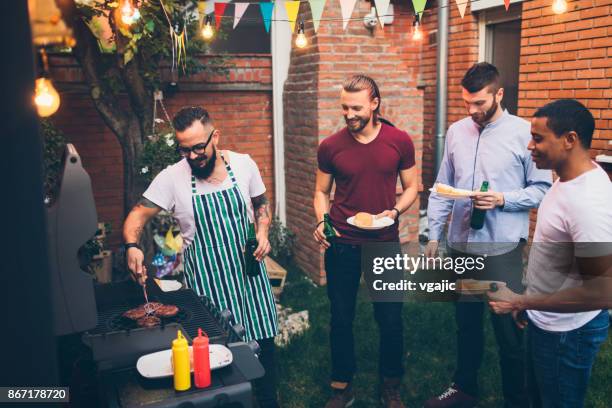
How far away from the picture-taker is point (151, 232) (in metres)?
5.83

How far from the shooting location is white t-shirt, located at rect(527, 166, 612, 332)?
2.22 metres

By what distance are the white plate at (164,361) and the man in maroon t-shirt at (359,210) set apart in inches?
62.2

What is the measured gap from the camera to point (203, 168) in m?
3.32

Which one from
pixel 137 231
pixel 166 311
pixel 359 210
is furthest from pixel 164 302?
pixel 359 210

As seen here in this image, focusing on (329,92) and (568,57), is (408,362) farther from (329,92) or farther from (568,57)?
(568,57)

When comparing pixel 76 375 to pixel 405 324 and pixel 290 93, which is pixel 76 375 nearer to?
pixel 405 324

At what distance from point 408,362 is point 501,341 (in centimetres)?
123

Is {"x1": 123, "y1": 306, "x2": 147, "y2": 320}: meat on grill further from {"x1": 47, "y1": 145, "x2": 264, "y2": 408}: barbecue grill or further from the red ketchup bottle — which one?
the red ketchup bottle

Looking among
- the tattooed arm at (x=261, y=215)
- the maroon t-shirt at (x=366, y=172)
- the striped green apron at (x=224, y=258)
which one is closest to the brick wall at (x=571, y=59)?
the maroon t-shirt at (x=366, y=172)

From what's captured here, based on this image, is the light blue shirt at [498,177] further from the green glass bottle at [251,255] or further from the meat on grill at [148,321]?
the meat on grill at [148,321]

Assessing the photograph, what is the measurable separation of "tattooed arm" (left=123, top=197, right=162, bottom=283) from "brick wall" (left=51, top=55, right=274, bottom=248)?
3.48 meters

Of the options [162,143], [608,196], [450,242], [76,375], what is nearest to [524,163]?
[450,242]

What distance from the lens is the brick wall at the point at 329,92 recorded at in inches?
234

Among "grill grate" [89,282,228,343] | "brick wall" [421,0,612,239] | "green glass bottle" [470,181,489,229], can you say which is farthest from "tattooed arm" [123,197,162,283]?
"brick wall" [421,0,612,239]
